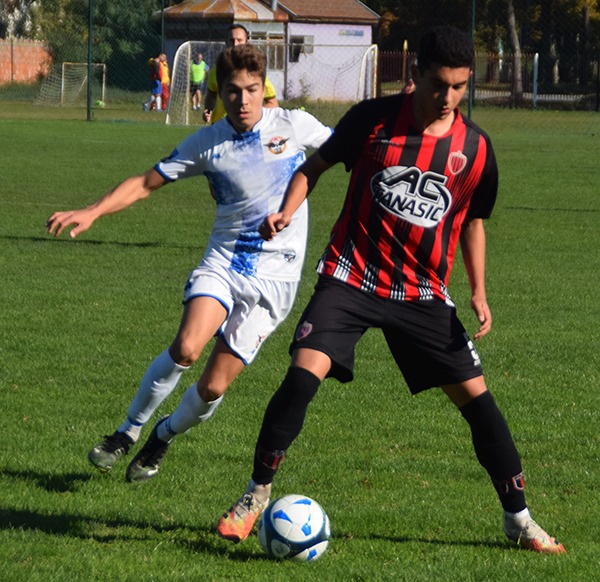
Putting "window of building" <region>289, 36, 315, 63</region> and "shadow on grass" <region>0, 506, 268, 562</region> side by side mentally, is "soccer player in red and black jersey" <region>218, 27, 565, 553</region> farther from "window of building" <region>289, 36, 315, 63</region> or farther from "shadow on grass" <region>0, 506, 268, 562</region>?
"window of building" <region>289, 36, 315, 63</region>

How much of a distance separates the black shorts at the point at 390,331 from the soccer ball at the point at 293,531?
494 mm

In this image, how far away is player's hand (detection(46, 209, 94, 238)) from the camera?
4.26m

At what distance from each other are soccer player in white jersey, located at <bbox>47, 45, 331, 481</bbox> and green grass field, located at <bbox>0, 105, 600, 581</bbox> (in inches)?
10.8

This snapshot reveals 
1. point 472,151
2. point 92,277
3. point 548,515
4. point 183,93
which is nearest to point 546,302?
point 92,277

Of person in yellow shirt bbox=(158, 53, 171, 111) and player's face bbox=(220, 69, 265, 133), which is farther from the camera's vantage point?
person in yellow shirt bbox=(158, 53, 171, 111)

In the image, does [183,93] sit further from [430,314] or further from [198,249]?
[430,314]

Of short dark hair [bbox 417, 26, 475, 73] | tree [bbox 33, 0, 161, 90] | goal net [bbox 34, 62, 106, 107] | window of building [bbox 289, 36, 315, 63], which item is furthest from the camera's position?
tree [bbox 33, 0, 161, 90]

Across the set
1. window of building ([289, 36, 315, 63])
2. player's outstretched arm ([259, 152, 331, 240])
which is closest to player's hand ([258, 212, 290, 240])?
player's outstretched arm ([259, 152, 331, 240])

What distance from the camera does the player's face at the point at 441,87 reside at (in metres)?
4.00

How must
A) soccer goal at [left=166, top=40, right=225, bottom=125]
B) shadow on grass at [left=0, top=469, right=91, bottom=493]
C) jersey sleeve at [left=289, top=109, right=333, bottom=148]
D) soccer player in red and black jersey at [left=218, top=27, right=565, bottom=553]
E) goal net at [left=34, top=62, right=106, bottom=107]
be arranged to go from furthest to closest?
goal net at [left=34, top=62, right=106, bottom=107]
soccer goal at [left=166, top=40, right=225, bottom=125]
jersey sleeve at [left=289, top=109, right=333, bottom=148]
shadow on grass at [left=0, top=469, right=91, bottom=493]
soccer player in red and black jersey at [left=218, top=27, right=565, bottom=553]

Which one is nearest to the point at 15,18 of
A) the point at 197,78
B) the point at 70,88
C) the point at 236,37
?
the point at 70,88

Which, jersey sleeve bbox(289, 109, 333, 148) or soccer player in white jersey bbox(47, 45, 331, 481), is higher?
jersey sleeve bbox(289, 109, 333, 148)

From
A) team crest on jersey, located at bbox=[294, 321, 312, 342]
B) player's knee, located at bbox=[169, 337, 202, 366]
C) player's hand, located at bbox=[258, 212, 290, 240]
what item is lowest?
player's knee, located at bbox=[169, 337, 202, 366]

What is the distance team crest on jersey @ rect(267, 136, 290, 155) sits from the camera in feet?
17.1
